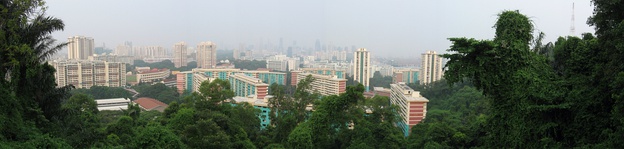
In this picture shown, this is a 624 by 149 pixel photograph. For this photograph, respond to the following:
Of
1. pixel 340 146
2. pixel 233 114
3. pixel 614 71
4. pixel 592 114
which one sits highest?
pixel 614 71

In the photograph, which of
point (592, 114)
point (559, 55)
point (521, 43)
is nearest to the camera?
point (592, 114)

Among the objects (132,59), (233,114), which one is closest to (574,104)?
(233,114)

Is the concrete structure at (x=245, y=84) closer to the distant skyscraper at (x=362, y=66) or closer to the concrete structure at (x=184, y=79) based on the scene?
the concrete structure at (x=184, y=79)

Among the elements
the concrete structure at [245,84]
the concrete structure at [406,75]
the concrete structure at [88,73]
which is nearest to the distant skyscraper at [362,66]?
the concrete structure at [245,84]

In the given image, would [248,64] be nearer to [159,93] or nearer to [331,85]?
[159,93]

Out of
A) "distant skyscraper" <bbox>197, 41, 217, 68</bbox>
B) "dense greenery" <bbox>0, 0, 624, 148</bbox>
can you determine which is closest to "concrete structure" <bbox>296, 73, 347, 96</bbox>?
"dense greenery" <bbox>0, 0, 624, 148</bbox>

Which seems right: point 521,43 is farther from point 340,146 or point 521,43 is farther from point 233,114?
point 233,114

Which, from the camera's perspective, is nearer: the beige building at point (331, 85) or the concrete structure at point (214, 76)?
the beige building at point (331, 85)

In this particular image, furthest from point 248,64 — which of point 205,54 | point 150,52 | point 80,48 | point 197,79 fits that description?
point 150,52
